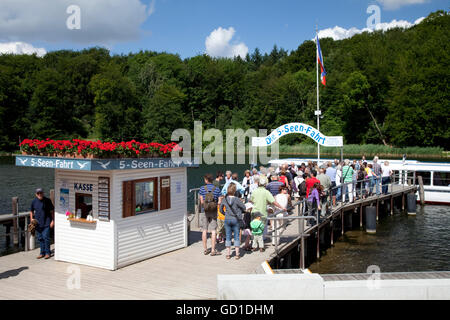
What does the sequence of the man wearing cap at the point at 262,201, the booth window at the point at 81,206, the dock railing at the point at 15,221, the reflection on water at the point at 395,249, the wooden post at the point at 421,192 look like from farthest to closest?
the wooden post at the point at 421,192 < the reflection on water at the point at 395,249 < the dock railing at the point at 15,221 < the man wearing cap at the point at 262,201 < the booth window at the point at 81,206

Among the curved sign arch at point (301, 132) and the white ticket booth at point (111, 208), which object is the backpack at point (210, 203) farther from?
the curved sign arch at point (301, 132)

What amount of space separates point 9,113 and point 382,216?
6856cm

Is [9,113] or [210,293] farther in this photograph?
[9,113]

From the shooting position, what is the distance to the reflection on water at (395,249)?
49.2ft

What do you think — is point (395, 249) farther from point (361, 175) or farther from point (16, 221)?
point (16, 221)

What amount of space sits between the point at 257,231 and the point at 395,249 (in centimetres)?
832

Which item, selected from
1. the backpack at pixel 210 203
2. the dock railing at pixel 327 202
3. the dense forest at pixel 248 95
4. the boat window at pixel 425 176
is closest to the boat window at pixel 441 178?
the boat window at pixel 425 176

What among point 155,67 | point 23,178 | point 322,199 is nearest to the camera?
point 322,199

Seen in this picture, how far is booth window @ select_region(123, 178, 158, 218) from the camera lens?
34.1 feet

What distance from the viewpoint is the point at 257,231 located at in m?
11.6
